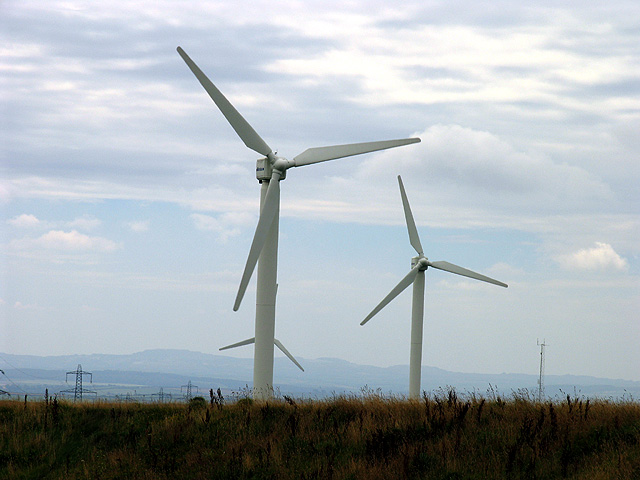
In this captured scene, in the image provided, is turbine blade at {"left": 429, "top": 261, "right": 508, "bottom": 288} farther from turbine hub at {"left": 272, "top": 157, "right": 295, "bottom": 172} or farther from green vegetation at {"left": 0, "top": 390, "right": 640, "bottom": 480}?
green vegetation at {"left": 0, "top": 390, "right": 640, "bottom": 480}

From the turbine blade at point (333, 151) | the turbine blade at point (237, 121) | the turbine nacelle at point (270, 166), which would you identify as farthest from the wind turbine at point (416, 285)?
the turbine blade at point (237, 121)

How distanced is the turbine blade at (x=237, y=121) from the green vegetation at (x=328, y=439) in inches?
466

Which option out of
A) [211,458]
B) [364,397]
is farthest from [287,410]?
[211,458]

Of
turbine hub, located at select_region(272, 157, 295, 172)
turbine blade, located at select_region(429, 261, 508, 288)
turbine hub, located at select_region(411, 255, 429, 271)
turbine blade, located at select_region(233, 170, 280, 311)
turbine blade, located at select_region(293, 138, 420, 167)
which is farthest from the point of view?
turbine hub, located at select_region(411, 255, 429, 271)

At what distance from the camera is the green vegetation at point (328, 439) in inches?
731

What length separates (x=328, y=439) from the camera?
2122 cm

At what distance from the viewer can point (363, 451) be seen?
19969 millimetres

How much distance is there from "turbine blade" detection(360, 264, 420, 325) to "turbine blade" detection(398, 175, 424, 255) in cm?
201

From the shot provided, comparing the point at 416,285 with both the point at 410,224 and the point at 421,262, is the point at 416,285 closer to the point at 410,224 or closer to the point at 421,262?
the point at 421,262

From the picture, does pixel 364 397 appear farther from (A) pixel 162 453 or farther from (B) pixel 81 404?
(B) pixel 81 404

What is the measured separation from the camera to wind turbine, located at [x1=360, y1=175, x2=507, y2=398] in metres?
48.3

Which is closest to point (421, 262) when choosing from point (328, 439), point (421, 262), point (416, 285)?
point (421, 262)

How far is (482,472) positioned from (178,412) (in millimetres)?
11335

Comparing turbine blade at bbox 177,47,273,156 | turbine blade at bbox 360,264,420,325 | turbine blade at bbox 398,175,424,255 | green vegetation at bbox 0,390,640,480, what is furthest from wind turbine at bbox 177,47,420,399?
turbine blade at bbox 398,175,424,255
